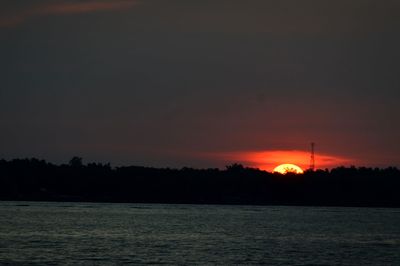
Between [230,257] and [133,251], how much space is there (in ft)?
28.1

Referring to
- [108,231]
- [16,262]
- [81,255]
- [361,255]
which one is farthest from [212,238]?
[16,262]

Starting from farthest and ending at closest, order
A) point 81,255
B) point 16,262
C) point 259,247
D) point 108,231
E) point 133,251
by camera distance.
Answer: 1. point 108,231
2. point 259,247
3. point 133,251
4. point 81,255
5. point 16,262

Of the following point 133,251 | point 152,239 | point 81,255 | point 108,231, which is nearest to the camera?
point 81,255

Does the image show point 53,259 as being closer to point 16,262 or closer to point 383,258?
point 16,262

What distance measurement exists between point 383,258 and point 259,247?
1332 cm

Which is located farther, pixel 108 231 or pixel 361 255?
pixel 108 231

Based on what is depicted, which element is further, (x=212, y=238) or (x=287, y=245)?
(x=212, y=238)

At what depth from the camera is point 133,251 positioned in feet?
241

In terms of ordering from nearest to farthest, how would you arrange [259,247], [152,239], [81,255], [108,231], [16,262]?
[16,262] < [81,255] < [259,247] < [152,239] < [108,231]

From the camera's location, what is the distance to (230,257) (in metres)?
70.9

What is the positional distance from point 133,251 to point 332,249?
20.7 meters

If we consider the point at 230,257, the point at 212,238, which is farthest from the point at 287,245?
the point at 230,257

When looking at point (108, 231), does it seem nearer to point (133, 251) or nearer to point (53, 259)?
point (133, 251)

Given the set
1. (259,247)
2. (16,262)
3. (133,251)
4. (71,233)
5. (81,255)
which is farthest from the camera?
(71,233)
